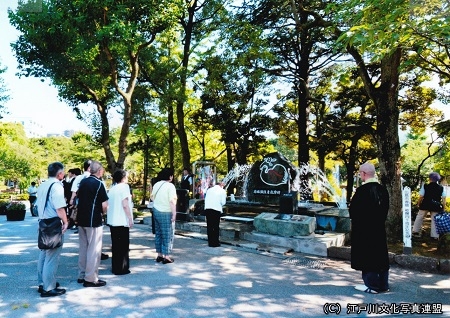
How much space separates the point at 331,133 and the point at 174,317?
17.6 meters

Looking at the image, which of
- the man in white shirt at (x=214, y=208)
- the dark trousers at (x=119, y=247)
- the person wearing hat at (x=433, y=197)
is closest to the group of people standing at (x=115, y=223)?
the dark trousers at (x=119, y=247)

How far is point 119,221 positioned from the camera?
19.2 ft

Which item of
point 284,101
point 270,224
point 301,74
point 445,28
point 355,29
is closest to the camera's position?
point 445,28

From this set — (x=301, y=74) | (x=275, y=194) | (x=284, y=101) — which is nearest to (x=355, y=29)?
(x=275, y=194)

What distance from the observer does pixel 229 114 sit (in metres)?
20.5

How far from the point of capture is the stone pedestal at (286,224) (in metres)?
8.30

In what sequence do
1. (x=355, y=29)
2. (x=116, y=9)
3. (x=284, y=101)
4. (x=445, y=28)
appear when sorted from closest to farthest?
(x=445, y=28)
(x=355, y=29)
(x=116, y=9)
(x=284, y=101)

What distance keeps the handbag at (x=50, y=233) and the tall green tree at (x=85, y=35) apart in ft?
22.8

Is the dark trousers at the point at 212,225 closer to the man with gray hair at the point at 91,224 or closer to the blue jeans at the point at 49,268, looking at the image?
the man with gray hair at the point at 91,224

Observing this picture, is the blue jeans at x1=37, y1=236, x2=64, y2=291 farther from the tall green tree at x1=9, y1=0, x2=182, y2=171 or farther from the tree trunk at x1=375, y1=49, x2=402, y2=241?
the tree trunk at x1=375, y1=49, x2=402, y2=241

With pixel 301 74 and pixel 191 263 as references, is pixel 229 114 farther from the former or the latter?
pixel 191 263

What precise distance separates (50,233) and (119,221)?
A: 130cm

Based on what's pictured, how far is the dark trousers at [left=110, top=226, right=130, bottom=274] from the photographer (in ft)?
19.2

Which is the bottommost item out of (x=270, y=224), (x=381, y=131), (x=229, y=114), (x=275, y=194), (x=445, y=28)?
(x=270, y=224)
